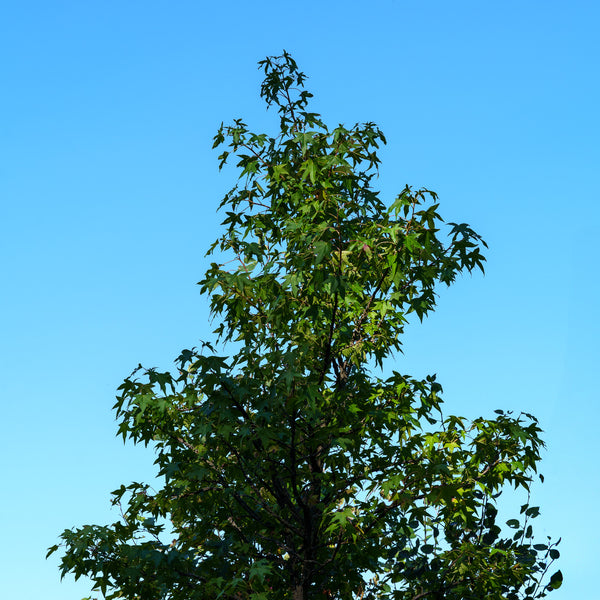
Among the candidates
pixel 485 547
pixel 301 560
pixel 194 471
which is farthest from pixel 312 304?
pixel 485 547

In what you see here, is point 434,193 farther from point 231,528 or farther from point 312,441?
point 231,528

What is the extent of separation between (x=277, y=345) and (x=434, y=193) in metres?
3.09

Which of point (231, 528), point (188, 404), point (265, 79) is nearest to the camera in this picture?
point (188, 404)

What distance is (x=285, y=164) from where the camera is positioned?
1141cm

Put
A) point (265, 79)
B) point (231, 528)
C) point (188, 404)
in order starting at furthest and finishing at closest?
1. point (265, 79)
2. point (231, 528)
3. point (188, 404)

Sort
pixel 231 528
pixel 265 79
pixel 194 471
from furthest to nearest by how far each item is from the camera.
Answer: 1. pixel 265 79
2. pixel 231 528
3. pixel 194 471

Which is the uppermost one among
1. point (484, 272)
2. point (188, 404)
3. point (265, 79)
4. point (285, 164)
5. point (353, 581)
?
point (265, 79)

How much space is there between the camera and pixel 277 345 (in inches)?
417

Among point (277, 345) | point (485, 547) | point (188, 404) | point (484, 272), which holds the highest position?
point (484, 272)

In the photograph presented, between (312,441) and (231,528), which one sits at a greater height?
(312,441)

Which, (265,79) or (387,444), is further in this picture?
(265,79)

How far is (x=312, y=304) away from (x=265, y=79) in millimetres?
4922

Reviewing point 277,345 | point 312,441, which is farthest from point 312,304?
point 312,441

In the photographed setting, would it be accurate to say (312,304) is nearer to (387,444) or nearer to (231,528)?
(387,444)
